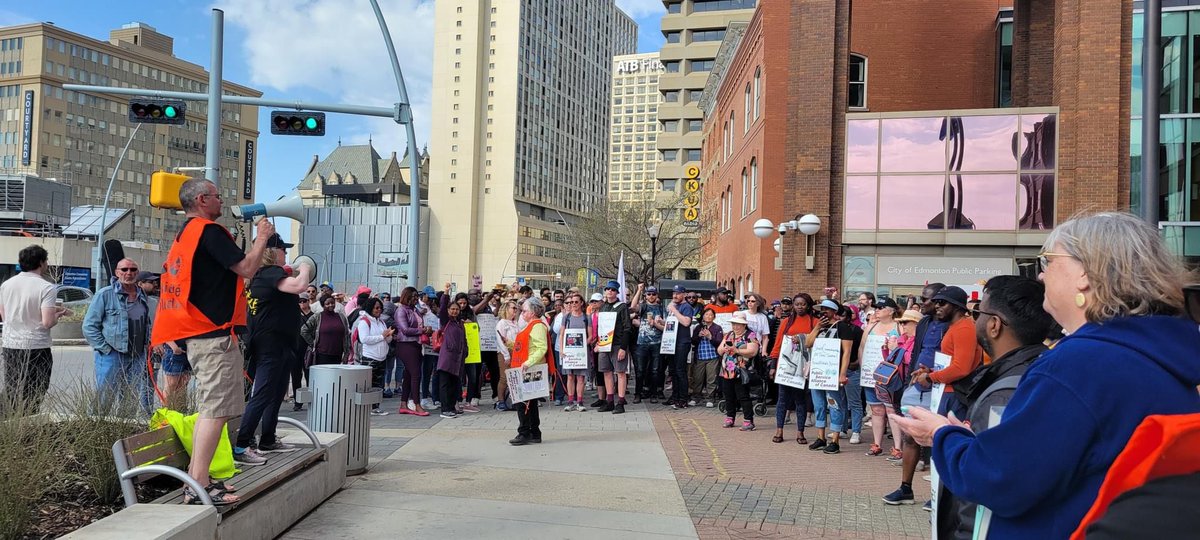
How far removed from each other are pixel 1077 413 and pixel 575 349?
11817mm

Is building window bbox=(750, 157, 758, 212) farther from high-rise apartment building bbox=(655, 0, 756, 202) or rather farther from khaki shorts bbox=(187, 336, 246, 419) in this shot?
high-rise apartment building bbox=(655, 0, 756, 202)

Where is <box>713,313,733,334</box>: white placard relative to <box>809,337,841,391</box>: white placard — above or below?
above

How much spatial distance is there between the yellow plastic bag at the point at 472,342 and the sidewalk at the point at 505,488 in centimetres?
236

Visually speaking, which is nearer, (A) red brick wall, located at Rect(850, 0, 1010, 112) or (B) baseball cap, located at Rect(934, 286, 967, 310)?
(B) baseball cap, located at Rect(934, 286, 967, 310)

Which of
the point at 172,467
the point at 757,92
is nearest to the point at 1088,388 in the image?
the point at 172,467

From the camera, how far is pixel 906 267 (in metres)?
22.3

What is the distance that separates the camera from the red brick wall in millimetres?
27859

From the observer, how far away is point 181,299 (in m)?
4.91

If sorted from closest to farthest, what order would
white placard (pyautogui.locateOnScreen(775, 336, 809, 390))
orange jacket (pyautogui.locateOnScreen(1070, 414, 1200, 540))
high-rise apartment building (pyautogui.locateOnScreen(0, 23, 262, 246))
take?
orange jacket (pyautogui.locateOnScreen(1070, 414, 1200, 540)) → white placard (pyautogui.locateOnScreen(775, 336, 809, 390)) → high-rise apartment building (pyautogui.locateOnScreen(0, 23, 262, 246))

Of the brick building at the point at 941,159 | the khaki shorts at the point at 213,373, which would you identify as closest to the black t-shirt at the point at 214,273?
the khaki shorts at the point at 213,373

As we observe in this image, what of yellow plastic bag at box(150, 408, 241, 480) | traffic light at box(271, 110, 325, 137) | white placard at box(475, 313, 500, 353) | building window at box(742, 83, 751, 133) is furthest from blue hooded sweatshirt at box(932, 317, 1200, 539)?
building window at box(742, 83, 751, 133)

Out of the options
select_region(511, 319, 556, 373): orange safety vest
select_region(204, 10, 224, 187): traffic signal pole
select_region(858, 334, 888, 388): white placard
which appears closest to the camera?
select_region(858, 334, 888, 388): white placard

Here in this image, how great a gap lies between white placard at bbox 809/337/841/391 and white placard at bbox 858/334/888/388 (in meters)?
0.32

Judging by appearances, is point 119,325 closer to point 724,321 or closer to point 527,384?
point 527,384
